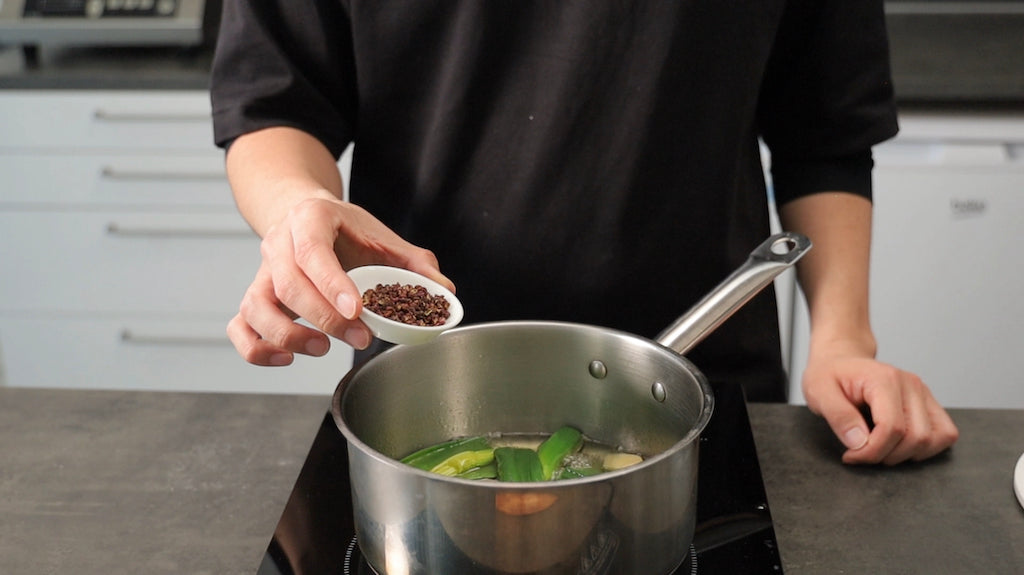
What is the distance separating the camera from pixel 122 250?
213 cm

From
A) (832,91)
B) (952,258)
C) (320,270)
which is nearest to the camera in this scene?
(320,270)

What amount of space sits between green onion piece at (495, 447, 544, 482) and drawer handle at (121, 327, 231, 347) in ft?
5.08

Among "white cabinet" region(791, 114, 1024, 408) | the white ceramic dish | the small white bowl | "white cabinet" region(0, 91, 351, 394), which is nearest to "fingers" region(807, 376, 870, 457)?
the white ceramic dish

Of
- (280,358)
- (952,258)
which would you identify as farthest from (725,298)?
(952,258)

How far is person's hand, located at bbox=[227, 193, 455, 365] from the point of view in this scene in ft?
2.20

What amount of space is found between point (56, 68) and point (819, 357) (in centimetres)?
167

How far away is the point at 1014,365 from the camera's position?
199cm

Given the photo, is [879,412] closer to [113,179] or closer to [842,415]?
[842,415]

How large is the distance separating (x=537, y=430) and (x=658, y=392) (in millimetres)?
126

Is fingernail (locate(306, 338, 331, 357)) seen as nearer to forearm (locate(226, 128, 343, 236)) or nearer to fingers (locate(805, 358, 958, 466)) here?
forearm (locate(226, 128, 343, 236))

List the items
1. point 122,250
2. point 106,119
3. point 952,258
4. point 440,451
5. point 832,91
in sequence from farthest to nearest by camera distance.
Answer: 1. point 122,250
2. point 106,119
3. point 952,258
4. point 832,91
5. point 440,451

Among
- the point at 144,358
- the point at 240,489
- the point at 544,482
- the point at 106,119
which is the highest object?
the point at 544,482

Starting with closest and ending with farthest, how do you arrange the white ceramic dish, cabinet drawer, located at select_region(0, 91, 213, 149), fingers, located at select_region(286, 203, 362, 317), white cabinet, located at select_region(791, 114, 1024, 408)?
1. fingers, located at select_region(286, 203, 362, 317)
2. the white ceramic dish
3. white cabinet, located at select_region(791, 114, 1024, 408)
4. cabinet drawer, located at select_region(0, 91, 213, 149)

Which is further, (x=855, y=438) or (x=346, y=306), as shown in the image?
(x=855, y=438)
